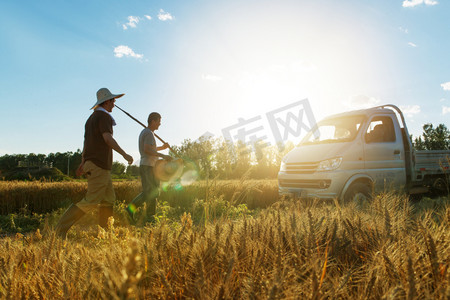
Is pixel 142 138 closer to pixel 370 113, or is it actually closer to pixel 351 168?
pixel 351 168

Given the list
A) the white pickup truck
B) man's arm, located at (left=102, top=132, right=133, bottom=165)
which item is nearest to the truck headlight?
the white pickup truck

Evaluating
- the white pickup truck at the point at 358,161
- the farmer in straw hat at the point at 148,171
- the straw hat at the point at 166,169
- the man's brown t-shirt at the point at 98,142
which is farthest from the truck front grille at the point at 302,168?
the man's brown t-shirt at the point at 98,142

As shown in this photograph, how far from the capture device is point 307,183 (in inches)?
247

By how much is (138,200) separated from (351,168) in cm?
447

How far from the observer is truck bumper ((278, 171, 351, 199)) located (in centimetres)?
595

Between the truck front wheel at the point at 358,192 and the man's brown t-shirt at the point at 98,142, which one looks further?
the truck front wheel at the point at 358,192

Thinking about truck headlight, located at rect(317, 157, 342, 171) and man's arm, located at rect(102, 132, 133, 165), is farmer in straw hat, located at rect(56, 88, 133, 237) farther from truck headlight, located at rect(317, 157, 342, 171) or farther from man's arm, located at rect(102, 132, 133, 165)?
truck headlight, located at rect(317, 157, 342, 171)

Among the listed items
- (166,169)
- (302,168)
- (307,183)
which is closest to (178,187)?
(166,169)

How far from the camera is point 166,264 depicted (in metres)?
1.72

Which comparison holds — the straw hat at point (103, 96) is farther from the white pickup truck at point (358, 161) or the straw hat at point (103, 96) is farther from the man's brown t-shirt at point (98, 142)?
the white pickup truck at point (358, 161)

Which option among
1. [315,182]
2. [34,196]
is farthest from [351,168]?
[34,196]

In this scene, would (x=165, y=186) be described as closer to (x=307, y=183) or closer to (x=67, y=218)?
(x=307, y=183)

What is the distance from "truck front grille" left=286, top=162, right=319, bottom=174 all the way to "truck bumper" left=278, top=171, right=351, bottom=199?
9 centimetres

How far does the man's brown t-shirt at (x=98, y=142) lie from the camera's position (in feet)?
14.9
